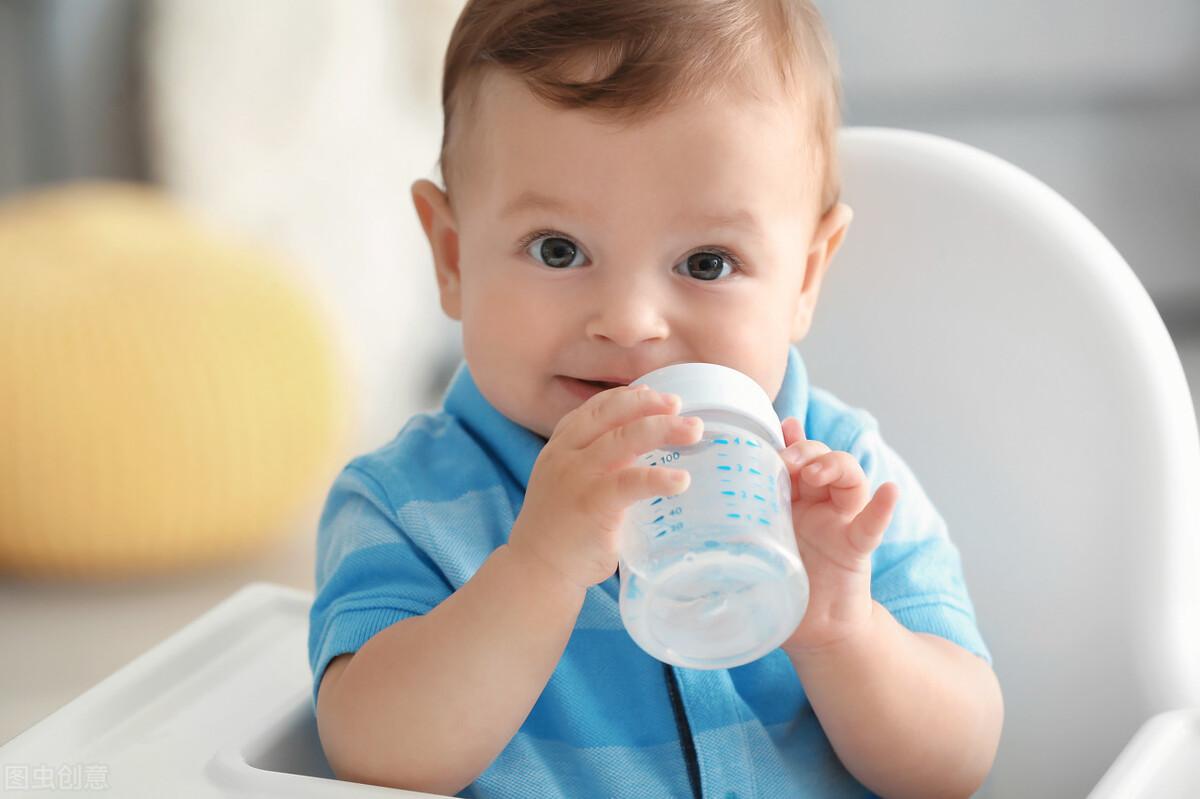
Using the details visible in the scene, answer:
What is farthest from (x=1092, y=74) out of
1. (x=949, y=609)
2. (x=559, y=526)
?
(x=559, y=526)

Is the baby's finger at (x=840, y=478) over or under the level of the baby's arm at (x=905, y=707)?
over

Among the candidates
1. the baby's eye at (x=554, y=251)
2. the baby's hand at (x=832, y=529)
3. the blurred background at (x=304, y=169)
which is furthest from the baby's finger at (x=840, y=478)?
the blurred background at (x=304, y=169)

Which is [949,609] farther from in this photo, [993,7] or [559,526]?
[993,7]

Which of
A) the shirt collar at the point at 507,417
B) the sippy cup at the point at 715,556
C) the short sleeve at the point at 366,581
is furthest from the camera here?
the shirt collar at the point at 507,417

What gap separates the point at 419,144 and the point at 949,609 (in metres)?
2.32

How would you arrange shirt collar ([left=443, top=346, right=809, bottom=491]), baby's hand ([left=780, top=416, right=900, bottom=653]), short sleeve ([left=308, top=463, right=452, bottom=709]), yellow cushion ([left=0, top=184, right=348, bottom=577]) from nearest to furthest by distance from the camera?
baby's hand ([left=780, top=416, right=900, bottom=653]) < short sleeve ([left=308, top=463, right=452, bottom=709]) < shirt collar ([left=443, top=346, right=809, bottom=491]) < yellow cushion ([left=0, top=184, right=348, bottom=577])

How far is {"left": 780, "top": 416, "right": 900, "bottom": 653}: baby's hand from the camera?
725 mm

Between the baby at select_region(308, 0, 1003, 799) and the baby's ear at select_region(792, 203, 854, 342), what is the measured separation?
0.06 ft

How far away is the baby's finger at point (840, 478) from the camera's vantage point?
718 millimetres

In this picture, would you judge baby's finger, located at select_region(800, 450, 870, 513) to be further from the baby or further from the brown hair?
the brown hair

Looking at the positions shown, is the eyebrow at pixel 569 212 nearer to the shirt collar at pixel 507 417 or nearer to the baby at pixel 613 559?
the baby at pixel 613 559

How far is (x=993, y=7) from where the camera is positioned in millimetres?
3299

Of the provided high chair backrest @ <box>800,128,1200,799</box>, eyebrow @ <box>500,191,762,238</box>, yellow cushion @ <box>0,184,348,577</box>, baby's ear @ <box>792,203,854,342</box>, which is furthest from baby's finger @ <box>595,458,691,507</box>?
yellow cushion @ <box>0,184,348,577</box>

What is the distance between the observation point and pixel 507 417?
0.93m
